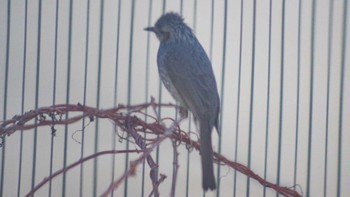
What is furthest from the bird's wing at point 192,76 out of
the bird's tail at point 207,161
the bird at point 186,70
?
the bird's tail at point 207,161

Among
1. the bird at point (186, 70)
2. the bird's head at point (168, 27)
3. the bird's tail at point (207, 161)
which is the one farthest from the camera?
the bird's head at point (168, 27)

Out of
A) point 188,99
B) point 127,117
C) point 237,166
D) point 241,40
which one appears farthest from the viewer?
point 241,40

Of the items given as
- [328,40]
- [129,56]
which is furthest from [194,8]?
[328,40]

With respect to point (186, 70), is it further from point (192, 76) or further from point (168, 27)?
point (168, 27)

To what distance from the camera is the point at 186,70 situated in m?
2.29

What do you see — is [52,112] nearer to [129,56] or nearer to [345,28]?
[129,56]

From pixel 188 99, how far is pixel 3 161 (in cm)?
120

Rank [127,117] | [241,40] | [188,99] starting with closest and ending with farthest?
[127,117] → [188,99] → [241,40]

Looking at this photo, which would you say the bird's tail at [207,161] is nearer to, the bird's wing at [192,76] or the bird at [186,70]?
the bird at [186,70]

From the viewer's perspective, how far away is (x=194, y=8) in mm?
2479

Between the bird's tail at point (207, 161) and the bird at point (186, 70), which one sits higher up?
the bird at point (186, 70)

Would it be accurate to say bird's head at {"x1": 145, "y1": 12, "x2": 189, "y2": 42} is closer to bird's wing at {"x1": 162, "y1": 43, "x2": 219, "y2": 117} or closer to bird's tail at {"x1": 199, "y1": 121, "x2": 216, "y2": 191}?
bird's wing at {"x1": 162, "y1": 43, "x2": 219, "y2": 117}

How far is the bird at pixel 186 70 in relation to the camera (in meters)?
Answer: 2.08

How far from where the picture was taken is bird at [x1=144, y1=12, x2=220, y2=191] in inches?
81.7
